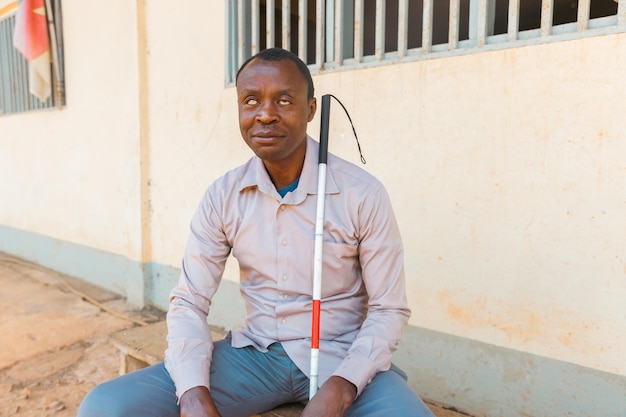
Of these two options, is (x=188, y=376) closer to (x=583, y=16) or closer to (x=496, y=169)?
(x=496, y=169)

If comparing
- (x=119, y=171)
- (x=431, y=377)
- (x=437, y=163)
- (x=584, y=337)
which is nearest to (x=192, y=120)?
(x=119, y=171)

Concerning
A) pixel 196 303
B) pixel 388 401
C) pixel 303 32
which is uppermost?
pixel 303 32

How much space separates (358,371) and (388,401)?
0.38 feet

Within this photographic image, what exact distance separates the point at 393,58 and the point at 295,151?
46.7 inches

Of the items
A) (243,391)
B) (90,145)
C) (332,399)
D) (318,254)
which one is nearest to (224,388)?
(243,391)

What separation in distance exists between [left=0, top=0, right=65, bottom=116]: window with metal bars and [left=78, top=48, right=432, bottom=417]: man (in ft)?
14.2

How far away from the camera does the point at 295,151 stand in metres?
1.73

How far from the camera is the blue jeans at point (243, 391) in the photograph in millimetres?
1409

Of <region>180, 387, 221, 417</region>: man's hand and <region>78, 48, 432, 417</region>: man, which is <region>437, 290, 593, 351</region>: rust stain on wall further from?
<region>180, 387, 221, 417</region>: man's hand

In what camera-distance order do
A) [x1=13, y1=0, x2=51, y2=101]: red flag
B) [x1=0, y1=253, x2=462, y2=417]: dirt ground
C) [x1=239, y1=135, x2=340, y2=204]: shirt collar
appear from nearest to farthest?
[x1=239, y1=135, x2=340, y2=204]: shirt collar, [x1=0, y1=253, x2=462, y2=417]: dirt ground, [x1=13, y1=0, x2=51, y2=101]: red flag

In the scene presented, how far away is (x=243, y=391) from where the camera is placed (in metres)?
1.60

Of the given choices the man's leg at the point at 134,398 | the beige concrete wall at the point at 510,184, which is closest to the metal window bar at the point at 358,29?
the beige concrete wall at the point at 510,184

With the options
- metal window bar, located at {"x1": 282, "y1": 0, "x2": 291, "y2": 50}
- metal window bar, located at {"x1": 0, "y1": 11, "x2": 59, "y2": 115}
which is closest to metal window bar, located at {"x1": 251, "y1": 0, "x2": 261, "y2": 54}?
metal window bar, located at {"x1": 282, "y1": 0, "x2": 291, "y2": 50}

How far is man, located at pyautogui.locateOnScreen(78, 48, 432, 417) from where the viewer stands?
5.05ft
